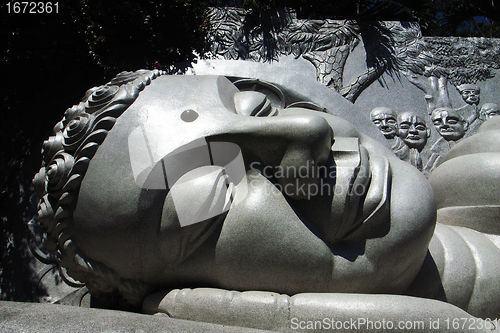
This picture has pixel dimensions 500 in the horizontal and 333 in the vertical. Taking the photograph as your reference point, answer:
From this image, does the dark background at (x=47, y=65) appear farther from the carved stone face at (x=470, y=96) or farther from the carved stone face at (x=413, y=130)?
the carved stone face at (x=470, y=96)

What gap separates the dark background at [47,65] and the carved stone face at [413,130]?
260cm

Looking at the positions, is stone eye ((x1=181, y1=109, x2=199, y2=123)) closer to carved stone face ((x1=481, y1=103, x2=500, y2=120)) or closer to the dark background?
the dark background

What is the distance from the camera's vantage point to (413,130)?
4.52 metres

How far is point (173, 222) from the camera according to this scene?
1.76 meters

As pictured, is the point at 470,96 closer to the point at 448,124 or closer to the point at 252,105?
the point at 448,124

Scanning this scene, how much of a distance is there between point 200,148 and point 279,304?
2.59 ft

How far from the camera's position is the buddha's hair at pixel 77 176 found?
73.4 inches

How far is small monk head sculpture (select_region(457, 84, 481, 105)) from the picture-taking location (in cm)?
483

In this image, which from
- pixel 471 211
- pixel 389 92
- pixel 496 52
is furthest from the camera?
pixel 496 52

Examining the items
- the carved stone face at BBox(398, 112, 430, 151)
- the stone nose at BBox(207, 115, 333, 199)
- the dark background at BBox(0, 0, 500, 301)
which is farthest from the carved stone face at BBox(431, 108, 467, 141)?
the stone nose at BBox(207, 115, 333, 199)

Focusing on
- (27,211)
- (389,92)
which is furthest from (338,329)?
(389,92)

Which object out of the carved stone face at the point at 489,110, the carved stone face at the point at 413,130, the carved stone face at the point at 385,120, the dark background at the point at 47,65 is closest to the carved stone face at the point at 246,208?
the dark background at the point at 47,65

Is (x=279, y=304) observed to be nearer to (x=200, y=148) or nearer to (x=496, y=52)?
(x=200, y=148)

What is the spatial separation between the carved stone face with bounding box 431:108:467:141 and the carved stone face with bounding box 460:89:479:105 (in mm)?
325
